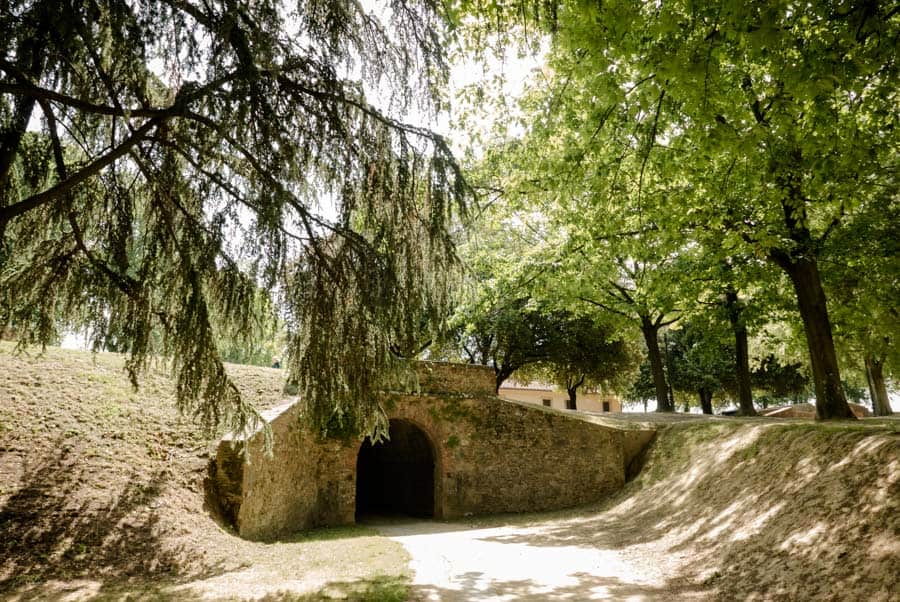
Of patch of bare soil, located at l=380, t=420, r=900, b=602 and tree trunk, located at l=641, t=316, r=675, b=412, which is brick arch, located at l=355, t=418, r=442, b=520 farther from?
tree trunk, located at l=641, t=316, r=675, b=412

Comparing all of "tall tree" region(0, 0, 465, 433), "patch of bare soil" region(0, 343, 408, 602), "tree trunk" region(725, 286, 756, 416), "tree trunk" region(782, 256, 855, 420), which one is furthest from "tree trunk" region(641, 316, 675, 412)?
"tall tree" region(0, 0, 465, 433)

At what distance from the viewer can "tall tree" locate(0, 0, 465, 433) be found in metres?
5.20

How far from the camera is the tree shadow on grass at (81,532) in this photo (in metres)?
6.36

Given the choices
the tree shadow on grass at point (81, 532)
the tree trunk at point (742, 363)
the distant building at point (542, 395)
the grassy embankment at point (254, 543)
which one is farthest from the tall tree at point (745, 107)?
the distant building at point (542, 395)

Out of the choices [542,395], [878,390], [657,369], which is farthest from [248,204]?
[542,395]

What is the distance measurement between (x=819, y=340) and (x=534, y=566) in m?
8.00

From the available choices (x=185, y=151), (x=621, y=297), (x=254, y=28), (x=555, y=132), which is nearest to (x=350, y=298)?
Answer: (x=185, y=151)

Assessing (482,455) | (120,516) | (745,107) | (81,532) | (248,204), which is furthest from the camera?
(482,455)

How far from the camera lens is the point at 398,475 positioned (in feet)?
60.2

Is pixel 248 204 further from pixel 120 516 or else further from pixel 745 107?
pixel 745 107

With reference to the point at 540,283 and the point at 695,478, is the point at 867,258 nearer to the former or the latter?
the point at 695,478

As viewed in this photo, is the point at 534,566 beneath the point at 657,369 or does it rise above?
beneath

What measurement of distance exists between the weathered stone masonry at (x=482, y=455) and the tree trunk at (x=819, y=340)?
626cm

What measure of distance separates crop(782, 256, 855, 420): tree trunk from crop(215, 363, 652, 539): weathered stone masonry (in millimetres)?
6258
